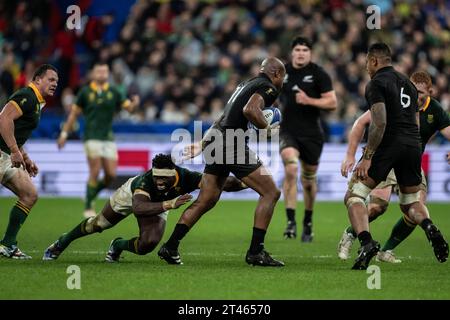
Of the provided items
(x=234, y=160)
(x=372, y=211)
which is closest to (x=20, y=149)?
(x=234, y=160)

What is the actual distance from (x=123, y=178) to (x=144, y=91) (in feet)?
10.5

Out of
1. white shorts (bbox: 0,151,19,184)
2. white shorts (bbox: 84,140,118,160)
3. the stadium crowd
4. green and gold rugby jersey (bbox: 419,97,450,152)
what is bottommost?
white shorts (bbox: 0,151,19,184)

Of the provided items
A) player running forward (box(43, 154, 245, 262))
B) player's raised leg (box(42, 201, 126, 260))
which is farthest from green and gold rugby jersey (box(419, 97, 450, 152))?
player's raised leg (box(42, 201, 126, 260))

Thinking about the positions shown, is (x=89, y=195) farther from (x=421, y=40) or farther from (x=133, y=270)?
(x=421, y=40)

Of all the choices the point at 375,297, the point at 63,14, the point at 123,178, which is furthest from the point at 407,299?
the point at 63,14

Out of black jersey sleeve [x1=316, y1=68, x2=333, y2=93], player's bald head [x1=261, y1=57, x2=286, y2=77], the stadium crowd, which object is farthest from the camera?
the stadium crowd

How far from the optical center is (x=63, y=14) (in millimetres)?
26297

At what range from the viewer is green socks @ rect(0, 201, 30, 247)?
11.5 metres

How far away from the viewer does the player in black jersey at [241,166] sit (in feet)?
35.2

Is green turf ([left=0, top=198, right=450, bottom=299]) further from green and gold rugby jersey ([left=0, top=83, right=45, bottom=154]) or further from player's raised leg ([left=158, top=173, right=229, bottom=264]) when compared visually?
green and gold rugby jersey ([left=0, top=83, right=45, bottom=154])

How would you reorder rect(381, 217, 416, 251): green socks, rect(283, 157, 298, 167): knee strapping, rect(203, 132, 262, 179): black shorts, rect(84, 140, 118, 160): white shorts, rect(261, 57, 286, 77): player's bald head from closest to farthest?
rect(203, 132, 262, 179): black shorts → rect(261, 57, 286, 77): player's bald head → rect(381, 217, 416, 251): green socks → rect(283, 157, 298, 167): knee strapping → rect(84, 140, 118, 160): white shorts

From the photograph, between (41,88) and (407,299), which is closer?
(407,299)

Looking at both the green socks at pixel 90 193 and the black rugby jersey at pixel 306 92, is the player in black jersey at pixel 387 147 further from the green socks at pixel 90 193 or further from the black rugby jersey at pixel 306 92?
the green socks at pixel 90 193

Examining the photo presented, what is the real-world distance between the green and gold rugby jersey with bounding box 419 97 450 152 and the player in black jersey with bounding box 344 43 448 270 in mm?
959
